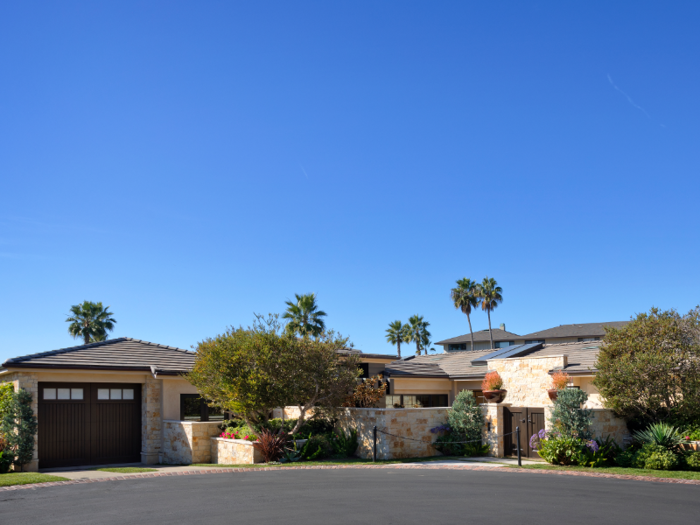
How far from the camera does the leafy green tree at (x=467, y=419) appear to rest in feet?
69.7

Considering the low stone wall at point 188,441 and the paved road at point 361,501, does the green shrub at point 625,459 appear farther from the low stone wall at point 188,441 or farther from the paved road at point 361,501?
the low stone wall at point 188,441

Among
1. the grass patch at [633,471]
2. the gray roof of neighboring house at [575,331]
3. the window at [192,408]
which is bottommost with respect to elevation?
the grass patch at [633,471]

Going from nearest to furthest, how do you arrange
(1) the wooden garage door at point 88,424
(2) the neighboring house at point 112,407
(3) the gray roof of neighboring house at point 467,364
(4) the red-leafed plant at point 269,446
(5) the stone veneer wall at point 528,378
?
(4) the red-leafed plant at point 269,446 < (2) the neighboring house at point 112,407 < (1) the wooden garage door at point 88,424 < (5) the stone veneer wall at point 528,378 < (3) the gray roof of neighboring house at point 467,364

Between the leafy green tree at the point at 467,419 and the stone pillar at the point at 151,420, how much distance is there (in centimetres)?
1098

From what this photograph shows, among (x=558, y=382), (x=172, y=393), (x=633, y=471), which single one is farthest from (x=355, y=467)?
(x=172, y=393)

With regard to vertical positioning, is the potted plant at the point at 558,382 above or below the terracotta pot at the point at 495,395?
above

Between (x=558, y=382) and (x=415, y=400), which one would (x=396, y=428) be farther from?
(x=415, y=400)

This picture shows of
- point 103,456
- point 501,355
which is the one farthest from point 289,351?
point 501,355

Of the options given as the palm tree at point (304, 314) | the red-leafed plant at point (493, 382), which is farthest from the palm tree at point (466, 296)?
the red-leafed plant at point (493, 382)

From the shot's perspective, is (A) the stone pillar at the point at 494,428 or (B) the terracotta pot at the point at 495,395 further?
(B) the terracotta pot at the point at 495,395

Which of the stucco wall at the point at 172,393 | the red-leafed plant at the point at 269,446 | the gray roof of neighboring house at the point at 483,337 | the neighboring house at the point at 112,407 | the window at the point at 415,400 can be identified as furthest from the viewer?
the gray roof of neighboring house at the point at 483,337

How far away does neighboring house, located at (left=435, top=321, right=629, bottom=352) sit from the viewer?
5894cm

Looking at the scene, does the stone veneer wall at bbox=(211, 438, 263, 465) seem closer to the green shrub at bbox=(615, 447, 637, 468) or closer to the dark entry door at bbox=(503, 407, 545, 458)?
the dark entry door at bbox=(503, 407, 545, 458)

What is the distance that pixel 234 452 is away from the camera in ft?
68.4
